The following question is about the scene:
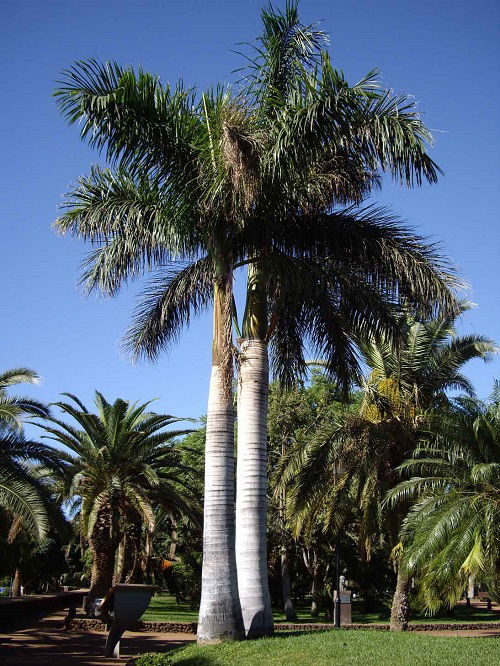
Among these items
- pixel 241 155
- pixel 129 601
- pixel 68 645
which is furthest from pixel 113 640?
pixel 241 155

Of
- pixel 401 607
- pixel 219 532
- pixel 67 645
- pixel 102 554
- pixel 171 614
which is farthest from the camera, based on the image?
pixel 171 614

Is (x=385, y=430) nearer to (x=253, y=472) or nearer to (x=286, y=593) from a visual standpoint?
(x=253, y=472)

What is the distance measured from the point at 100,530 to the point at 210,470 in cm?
1173

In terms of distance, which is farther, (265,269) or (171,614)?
(171,614)

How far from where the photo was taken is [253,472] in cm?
1291

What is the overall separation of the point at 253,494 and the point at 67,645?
891 cm

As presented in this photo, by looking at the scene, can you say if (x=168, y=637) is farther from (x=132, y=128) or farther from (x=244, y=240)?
(x=132, y=128)

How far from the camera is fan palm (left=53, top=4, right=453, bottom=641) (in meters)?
12.5

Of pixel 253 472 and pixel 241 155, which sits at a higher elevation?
pixel 241 155

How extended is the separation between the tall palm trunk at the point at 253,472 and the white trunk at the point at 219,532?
13.6 inches

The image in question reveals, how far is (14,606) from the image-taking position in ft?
82.7

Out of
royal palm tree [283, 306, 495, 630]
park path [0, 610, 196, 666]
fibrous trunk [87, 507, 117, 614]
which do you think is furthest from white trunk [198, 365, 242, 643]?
fibrous trunk [87, 507, 117, 614]

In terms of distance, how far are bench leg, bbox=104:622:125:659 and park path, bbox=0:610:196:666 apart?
0.64 feet

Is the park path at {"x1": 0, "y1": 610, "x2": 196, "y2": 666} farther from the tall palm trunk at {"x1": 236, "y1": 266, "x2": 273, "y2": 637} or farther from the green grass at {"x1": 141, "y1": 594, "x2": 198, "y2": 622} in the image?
the tall palm trunk at {"x1": 236, "y1": 266, "x2": 273, "y2": 637}
